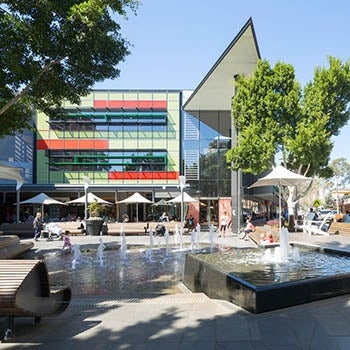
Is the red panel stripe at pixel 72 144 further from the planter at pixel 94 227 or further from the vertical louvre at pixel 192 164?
the planter at pixel 94 227

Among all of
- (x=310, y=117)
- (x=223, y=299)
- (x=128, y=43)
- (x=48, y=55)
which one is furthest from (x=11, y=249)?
(x=310, y=117)

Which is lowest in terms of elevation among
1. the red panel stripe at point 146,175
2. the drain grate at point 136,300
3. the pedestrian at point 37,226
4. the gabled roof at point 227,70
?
the drain grate at point 136,300

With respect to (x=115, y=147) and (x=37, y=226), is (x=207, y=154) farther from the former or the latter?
(x=37, y=226)

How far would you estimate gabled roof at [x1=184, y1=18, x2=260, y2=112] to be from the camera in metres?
23.4

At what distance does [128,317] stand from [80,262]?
25.8 feet

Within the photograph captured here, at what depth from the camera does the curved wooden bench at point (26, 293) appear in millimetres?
4344

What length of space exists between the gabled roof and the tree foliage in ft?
7.83

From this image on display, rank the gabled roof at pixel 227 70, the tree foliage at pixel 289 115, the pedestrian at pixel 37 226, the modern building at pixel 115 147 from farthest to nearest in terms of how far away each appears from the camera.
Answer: the modern building at pixel 115 147 < the gabled roof at pixel 227 70 < the pedestrian at pixel 37 226 < the tree foliage at pixel 289 115

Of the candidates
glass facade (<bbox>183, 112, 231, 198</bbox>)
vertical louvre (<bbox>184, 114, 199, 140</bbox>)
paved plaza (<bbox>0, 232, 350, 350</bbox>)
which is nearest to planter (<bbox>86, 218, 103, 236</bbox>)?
glass facade (<bbox>183, 112, 231, 198</bbox>)

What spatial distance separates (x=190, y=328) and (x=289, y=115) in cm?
1853

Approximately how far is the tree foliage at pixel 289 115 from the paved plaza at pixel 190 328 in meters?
15.6

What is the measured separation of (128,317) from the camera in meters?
5.56

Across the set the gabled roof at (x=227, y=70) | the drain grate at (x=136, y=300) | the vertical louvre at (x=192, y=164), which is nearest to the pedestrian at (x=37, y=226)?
the gabled roof at (x=227, y=70)

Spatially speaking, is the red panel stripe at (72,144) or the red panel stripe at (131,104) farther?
the red panel stripe at (131,104)
